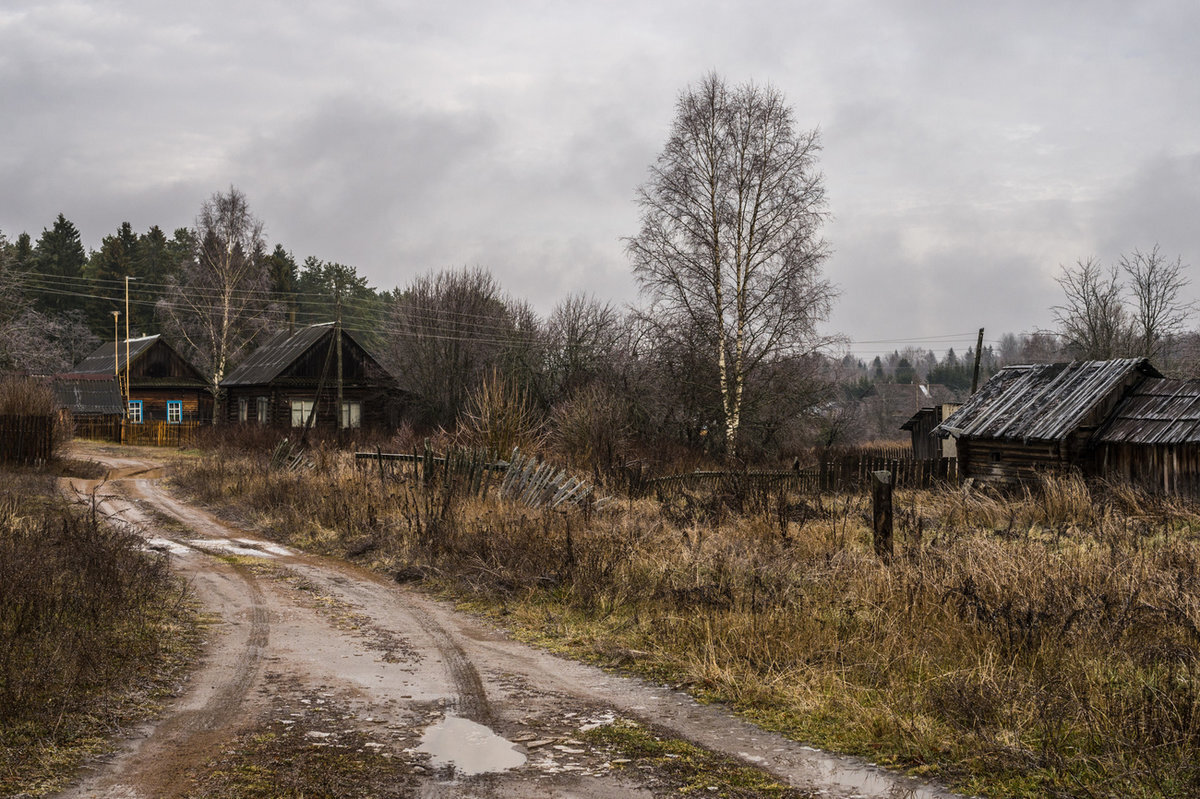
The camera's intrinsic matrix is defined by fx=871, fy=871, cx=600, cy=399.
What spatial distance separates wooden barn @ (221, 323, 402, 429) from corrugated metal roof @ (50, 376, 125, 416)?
23.5 feet

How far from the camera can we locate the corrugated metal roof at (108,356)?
46.3 meters

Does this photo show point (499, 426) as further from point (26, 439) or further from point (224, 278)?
point (224, 278)

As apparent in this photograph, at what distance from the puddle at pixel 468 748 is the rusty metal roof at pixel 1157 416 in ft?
49.5

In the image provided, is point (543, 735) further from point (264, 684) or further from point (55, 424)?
point (55, 424)

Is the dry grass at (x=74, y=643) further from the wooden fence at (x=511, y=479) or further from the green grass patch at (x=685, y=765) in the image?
the wooden fence at (x=511, y=479)

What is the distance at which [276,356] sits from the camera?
134ft

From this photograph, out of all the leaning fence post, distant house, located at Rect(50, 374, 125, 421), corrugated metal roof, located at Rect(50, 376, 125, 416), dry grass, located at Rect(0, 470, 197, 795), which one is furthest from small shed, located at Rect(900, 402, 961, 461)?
corrugated metal roof, located at Rect(50, 376, 125, 416)

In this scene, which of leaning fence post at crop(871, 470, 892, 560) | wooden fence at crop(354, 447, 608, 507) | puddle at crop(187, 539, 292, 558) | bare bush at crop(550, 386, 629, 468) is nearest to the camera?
leaning fence post at crop(871, 470, 892, 560)

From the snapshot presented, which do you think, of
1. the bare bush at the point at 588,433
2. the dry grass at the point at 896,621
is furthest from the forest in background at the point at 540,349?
the dry grass at the point at 896,621

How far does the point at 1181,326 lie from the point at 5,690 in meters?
41.5

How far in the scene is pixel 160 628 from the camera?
727cm

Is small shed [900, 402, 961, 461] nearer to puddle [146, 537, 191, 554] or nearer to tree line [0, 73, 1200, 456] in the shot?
tree line [0, 73, 1200, 456]

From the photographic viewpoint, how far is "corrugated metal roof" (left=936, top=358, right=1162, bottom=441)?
17656mm

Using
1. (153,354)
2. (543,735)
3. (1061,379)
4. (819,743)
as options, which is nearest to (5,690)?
(543,735)
